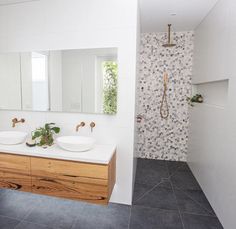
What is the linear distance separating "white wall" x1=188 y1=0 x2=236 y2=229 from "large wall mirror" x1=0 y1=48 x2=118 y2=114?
126 cm

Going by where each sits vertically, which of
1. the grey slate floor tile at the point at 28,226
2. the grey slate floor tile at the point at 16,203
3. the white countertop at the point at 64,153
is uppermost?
the white countertop at the point at 64,153

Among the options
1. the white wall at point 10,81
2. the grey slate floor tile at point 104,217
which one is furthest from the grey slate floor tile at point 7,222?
the white wall at point 10,81

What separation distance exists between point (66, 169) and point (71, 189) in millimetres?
216

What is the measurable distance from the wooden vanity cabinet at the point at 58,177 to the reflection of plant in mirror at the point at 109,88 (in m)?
0.69

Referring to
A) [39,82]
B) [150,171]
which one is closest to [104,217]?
[150,171]

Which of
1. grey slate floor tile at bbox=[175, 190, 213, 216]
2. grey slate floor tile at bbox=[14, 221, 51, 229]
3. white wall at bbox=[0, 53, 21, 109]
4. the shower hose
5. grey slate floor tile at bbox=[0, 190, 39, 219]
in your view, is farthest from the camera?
the shower hose

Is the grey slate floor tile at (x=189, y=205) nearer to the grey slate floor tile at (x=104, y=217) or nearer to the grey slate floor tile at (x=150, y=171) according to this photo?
the grey slate floor tile at (x=150, y=171)

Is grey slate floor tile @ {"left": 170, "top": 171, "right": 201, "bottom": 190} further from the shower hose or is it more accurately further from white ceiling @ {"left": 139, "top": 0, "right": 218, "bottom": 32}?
white ceiling @ {"left": 139, "top": 0, "right": 218, "bottom": 32}

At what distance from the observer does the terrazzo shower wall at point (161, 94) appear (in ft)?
11.7

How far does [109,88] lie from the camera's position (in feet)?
7.32

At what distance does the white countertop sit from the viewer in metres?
1.77

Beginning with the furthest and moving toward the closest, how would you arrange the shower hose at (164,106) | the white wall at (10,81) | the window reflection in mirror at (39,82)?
the shower hose at (164,106), the white wall at (10,81), the window reflection in mirror at (39,82)

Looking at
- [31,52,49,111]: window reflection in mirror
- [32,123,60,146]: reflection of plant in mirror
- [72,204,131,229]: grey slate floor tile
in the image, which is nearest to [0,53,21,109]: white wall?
[31,52,49,111]: window reflection in mirror

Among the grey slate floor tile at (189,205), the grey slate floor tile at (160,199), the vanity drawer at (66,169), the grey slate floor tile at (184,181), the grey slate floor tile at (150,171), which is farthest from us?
the grey slate floor tile at (150,171)
